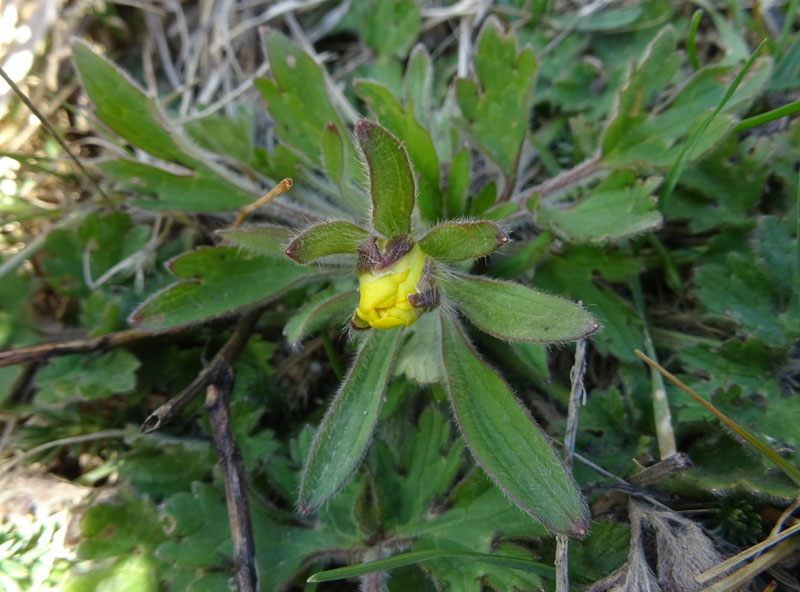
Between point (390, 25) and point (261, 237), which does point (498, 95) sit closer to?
point (390, 25)

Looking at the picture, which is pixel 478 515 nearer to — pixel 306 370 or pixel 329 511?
pixel 329 511

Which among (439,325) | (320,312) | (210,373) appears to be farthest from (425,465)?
(210,373)

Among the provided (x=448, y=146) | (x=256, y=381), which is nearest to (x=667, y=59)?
(x=448, y=146)

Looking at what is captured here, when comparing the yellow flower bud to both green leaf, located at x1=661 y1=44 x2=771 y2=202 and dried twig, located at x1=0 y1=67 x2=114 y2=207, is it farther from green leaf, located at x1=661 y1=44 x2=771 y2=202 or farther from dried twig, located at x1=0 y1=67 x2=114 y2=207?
dried twig, located at x1=0 y1=67 x2=114 y2=207

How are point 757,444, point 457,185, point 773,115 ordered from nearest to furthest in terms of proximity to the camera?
point 757,444
point 773,115
point 457,185

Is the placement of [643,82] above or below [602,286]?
above
